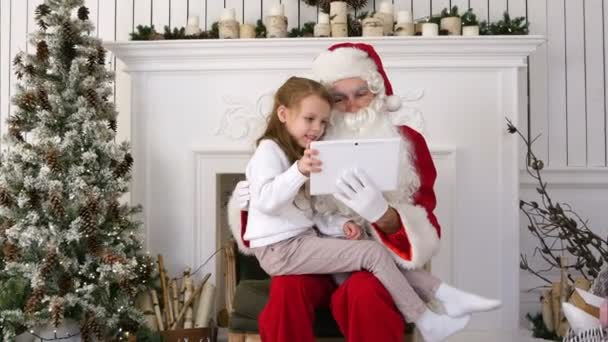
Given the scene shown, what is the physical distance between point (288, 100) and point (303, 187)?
11.9 inches

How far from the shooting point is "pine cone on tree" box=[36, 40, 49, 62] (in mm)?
2885

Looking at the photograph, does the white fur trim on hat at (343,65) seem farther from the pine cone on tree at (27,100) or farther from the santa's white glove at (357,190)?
the pine cone on tree at (27,100)

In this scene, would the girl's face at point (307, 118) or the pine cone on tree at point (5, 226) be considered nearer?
the girl's face at point (307, 118)

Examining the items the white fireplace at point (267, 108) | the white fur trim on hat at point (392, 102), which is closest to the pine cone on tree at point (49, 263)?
the white fireplace at point (267, 108)

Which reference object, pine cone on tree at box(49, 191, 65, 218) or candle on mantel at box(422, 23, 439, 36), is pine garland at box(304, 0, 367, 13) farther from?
pine cone on tree at box(49, 191, 65, 218)

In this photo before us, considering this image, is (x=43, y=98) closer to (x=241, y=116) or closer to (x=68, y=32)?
(x=68, y=32)

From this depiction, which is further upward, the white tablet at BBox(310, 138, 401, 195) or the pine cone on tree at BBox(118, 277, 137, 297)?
the white tablet at BBox(310, 138, 401, 195)

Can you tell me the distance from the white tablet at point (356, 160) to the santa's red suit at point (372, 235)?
0.20 metres

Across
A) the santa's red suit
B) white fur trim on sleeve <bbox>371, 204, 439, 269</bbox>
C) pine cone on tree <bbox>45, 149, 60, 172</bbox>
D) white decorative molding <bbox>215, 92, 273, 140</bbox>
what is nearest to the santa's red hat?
the santa's red suit

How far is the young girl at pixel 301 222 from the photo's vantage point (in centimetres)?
204

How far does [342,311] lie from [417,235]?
0.38 metres

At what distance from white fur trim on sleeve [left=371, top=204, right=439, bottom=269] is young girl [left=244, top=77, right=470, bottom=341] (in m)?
0.09

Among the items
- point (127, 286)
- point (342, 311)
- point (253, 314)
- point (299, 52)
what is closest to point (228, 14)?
point (299, 52)

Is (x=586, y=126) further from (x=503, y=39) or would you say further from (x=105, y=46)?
(x=105, y=46)
